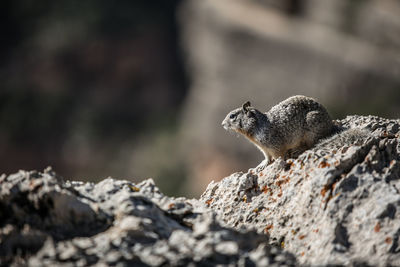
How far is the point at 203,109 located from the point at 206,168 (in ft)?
12.6

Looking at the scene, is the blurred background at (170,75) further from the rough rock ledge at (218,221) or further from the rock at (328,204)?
the rough rock ledge at (218,221)

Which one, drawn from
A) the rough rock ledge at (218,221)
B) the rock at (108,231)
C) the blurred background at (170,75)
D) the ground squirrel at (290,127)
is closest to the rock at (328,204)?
the rough rock ledge at (218,221)

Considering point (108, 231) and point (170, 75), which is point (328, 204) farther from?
point (170, 75)

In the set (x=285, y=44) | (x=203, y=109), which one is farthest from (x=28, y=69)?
(x=285, y=44)

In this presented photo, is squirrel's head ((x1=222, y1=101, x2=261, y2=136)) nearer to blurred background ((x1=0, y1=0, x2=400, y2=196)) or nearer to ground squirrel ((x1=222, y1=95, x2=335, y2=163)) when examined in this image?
ground squirrel ((x1=222, y1=95, x2=335, y2=163))

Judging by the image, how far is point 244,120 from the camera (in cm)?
957

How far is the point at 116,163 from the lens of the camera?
35.5 metres

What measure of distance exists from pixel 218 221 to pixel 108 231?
997 mm

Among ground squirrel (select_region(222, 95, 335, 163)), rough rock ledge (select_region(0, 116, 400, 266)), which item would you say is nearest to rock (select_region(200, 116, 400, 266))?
rough rock ledge (select_region(0, 116, 400, 266))

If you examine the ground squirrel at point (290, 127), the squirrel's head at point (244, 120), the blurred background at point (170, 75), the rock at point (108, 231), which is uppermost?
the blurred background at point (170, 75)

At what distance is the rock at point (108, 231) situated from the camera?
16.7 ft

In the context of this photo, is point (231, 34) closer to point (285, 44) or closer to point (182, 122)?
point (285, 44)

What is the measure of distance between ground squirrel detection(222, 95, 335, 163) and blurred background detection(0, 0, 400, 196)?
18.3 m

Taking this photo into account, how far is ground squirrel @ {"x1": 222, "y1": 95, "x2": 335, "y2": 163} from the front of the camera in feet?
28.1
